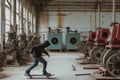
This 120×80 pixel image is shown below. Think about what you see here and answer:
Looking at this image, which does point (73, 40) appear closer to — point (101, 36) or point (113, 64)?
point (101, 36)

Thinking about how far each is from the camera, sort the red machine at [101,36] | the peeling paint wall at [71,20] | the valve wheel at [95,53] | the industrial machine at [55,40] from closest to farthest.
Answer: the red machine at [101,36] < the valve wheel at [95,53] < the industrial machine at [55,40] < the peeling paint wall at [71,20]

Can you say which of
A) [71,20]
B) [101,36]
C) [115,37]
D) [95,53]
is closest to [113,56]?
[115,37]

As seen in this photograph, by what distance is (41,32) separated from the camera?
105 feet

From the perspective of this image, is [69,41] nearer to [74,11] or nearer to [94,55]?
[74,11]

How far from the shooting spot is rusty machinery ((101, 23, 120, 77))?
9.14 m

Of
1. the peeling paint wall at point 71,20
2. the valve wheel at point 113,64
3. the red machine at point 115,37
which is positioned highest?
the peeling paint wall at point 71,20

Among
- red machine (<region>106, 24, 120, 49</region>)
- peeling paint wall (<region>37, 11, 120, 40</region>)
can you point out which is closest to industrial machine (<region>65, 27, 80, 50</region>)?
peeling paint wall (<region>37, 11, 120, 40</region>)

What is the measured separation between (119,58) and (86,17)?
22824 mm

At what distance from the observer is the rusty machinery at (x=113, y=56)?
30.0 ft

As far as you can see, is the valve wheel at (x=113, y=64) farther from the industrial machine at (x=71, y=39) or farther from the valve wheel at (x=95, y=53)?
the industrial machine at (x=71, y=39)

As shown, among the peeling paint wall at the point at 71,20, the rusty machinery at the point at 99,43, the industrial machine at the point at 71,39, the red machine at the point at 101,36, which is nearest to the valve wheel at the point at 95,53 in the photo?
the rusty machinery at the point at 99,43

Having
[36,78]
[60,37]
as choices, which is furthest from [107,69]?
[60,37]

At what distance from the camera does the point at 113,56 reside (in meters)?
9.15

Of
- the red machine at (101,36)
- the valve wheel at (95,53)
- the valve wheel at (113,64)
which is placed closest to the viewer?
the valve wheel at (113,64)
